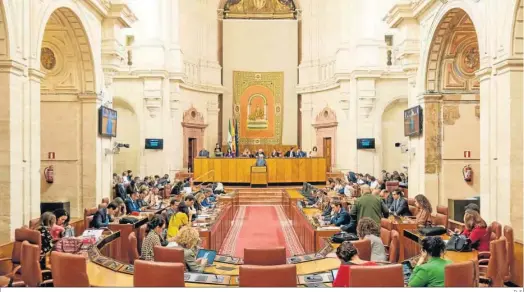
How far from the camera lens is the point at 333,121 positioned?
22.3 meters

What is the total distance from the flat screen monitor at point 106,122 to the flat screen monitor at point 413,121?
6810mm

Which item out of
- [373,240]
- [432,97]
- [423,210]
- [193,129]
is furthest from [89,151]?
[193,129]

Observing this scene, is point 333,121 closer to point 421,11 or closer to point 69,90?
point 421,11

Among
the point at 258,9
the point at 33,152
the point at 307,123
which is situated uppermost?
the point at 258,9

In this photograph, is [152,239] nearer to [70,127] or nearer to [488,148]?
[488,148]

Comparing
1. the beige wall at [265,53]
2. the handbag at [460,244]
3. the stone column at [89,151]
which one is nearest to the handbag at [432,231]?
the handbag at [460,244]

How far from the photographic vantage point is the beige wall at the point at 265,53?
25.4 m

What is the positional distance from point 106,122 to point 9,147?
436 cm

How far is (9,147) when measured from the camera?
7965 mm

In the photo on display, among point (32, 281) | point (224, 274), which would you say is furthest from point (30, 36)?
point (224, 274)

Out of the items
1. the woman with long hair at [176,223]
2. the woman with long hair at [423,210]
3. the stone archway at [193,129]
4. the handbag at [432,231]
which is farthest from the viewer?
the stone archway at [193,129]

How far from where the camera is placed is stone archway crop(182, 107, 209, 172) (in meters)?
22.4

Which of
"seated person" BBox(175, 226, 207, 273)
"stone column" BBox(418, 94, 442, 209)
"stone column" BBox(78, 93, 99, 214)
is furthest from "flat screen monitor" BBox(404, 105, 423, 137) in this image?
"seated person" BBox(175, 226, 207, 273)

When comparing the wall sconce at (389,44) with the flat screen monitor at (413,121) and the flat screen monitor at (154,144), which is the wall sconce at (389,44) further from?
the flat screen monitor at (154,144)
